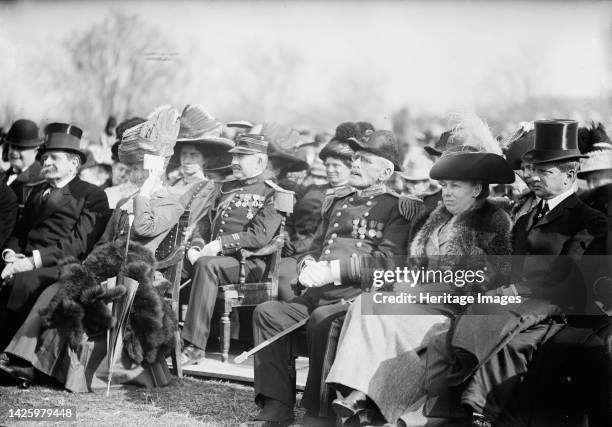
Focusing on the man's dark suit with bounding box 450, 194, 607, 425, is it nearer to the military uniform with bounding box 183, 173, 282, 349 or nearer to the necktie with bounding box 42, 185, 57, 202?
the military uniform with bounding box 183, 173, 282, 349

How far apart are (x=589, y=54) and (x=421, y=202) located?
1.35m

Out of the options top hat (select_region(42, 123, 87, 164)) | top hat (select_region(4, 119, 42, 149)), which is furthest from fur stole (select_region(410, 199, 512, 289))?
top hat (select_region(4, 119, 42, 149))

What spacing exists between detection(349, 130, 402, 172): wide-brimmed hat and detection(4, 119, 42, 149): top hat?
2562mm

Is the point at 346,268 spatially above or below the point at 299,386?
above

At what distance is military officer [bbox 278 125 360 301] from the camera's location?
19.6 feet

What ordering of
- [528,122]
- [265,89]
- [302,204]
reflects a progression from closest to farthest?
[528,122] → [265,89] → [302,204]

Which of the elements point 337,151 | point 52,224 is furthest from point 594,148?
point 52,224

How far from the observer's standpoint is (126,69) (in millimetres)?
5887

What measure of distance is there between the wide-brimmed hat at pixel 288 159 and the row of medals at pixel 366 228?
2.89 feet

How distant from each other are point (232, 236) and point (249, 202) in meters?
0.28

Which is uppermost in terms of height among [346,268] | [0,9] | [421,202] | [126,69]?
[0,9]

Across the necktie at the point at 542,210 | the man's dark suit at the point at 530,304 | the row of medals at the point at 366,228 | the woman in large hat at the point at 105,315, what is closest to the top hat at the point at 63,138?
the woman in large hat at the point at 105,315

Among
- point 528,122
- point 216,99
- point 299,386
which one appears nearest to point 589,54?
point 528,122

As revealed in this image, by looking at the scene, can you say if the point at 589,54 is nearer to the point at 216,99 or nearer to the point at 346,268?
the point at 346,268
